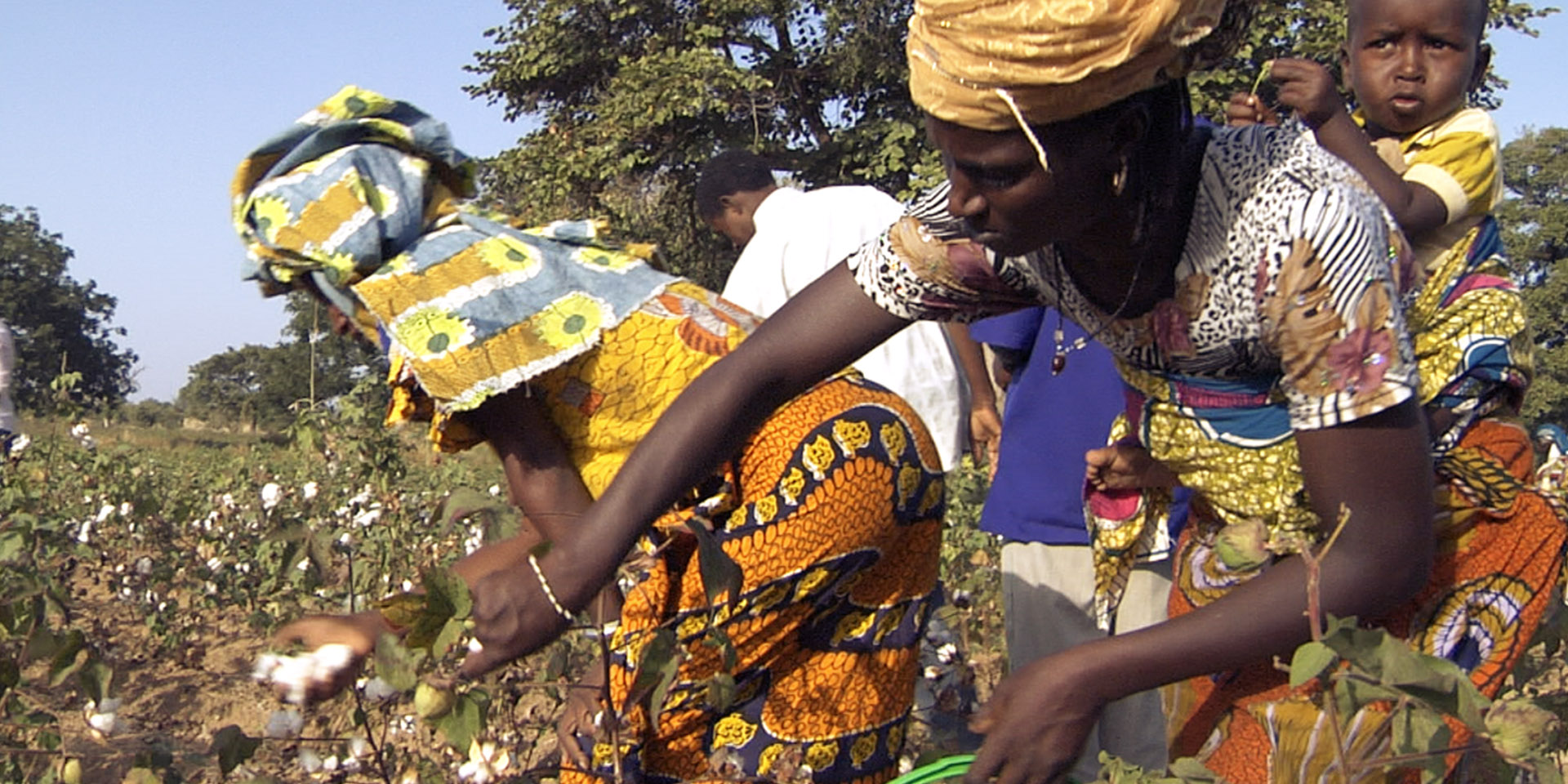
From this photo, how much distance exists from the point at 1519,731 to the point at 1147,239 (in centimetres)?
57

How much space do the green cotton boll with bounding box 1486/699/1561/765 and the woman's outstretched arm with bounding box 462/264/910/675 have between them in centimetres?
78

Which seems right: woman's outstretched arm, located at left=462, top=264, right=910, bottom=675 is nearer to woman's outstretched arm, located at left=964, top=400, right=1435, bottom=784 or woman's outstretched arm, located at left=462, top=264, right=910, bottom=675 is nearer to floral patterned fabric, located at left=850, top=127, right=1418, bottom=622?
floral patterned fabric, located at left=850, top=127, right=1418, bottom=622

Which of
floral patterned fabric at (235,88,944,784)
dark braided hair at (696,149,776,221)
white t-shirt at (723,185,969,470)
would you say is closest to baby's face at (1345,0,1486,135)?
floral patterned fabric at (235,88,944,784)

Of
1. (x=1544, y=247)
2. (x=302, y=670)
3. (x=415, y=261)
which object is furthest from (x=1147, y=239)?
(x=1544, y=247)

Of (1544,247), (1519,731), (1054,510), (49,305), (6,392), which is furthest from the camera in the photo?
(49,305)

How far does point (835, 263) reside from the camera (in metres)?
3.92

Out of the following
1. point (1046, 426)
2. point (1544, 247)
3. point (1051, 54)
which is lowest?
point (1544, 247)

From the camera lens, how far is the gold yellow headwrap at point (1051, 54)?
130 cm

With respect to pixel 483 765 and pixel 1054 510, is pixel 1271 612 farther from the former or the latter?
pixel 1054 510

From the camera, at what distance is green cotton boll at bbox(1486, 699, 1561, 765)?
1.15 meters

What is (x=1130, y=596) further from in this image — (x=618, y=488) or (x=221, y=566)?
(x=221, y=566)

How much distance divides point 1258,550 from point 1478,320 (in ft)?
2.20

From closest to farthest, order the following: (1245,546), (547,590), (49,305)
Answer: (1245,546) → (547,590) → (49,305)

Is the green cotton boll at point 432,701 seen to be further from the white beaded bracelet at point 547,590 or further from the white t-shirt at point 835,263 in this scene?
the white t-shirt at point 835,263
